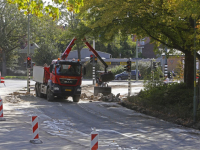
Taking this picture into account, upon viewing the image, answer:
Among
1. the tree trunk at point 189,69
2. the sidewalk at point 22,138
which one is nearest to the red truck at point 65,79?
the tree trunk at point 189,69

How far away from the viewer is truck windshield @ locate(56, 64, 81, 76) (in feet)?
77.0

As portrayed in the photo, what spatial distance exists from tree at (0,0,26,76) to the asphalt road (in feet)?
152

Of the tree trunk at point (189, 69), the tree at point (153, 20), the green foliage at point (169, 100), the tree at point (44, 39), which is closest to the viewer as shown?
the green foliage at point (169, 100)

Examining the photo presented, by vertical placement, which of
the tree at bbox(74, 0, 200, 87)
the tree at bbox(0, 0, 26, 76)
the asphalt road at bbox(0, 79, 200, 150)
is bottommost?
the asphalt road at bbox(0, 79, 200, 150)

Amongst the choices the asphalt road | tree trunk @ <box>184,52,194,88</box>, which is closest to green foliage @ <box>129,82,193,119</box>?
tree trunk @ <box>184,52,194,88</box>

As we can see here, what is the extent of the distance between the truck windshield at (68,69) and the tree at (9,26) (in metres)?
40.9

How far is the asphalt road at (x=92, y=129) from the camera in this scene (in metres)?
10.6

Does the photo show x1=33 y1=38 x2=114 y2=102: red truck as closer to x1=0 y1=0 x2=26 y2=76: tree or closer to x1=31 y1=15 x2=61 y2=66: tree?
x1=31 y1=15 x2=61 y2=66: tree

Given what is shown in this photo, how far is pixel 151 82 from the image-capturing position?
23.2m

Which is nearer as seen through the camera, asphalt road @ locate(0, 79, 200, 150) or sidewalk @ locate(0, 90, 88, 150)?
sidewalk @ locate(0, 90, 88, 150)

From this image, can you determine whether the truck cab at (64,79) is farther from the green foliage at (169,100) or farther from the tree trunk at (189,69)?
the tree trunk at (189,69)

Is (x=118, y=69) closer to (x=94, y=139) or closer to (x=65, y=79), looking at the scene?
(x=65, y=79)

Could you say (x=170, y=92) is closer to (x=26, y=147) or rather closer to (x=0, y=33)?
(x=26, y=147)

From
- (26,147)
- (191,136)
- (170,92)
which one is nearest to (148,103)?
(170,92)
